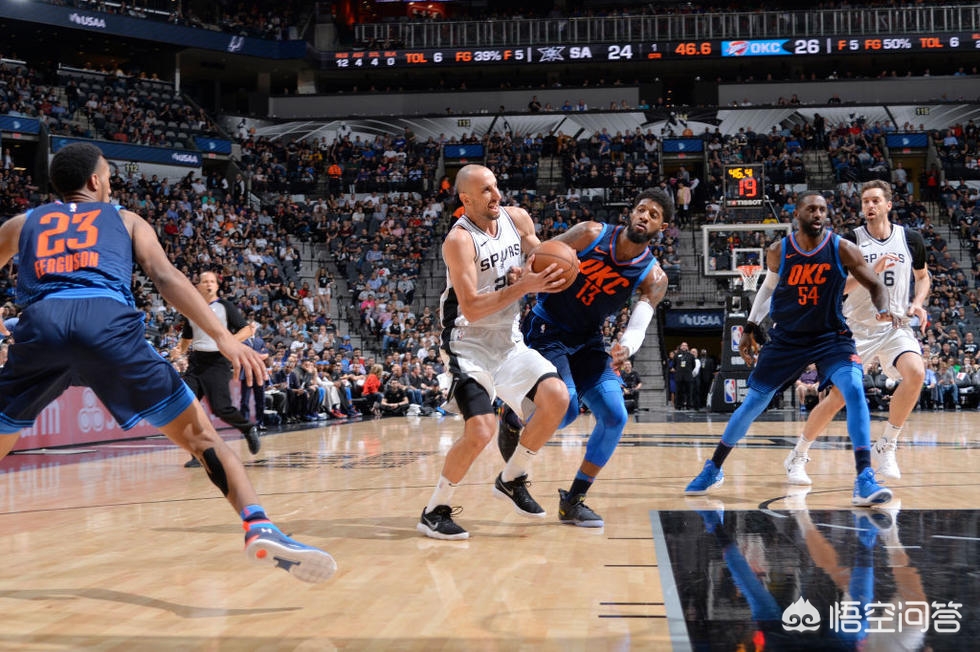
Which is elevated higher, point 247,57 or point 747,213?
point 247,57

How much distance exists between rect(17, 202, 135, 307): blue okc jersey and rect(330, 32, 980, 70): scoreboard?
33.9 m

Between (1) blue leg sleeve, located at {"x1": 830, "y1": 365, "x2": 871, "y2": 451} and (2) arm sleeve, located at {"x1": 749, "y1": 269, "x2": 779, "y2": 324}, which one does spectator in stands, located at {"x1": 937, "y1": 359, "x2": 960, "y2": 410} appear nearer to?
(2) arm sleeve, located at {"x1": 749, "y1": 269, "x2": 779, "y2": 324}

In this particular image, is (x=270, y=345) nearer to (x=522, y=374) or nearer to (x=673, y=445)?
(x=673, y=445)

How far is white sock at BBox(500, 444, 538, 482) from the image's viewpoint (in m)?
5.60

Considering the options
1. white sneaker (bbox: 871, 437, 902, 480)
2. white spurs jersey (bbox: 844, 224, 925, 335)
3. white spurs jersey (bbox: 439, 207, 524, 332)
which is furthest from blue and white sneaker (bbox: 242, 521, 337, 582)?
white spurs jersey (bbox: 844, 224, 925, 335)

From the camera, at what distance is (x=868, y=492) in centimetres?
602

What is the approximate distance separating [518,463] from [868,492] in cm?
223

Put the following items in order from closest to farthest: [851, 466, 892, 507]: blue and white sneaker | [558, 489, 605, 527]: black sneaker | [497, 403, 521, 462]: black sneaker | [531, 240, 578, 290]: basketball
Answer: [531, 240, 578, 290]: basketball → [558, 489, 605, 527]: black sneaker → [851, 466, 892, 507]: blue and white sneaker → [497, 403, 521, 462]: black sneaker

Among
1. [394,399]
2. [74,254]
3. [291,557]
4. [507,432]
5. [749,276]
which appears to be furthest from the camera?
[749,276]

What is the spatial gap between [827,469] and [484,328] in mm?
4416

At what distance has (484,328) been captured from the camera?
5.39 m

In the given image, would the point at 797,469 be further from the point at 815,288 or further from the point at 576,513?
the point at 576,513

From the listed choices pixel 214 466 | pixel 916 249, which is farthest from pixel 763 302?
pixel 214 466

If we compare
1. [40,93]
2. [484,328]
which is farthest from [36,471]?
[40,93]
